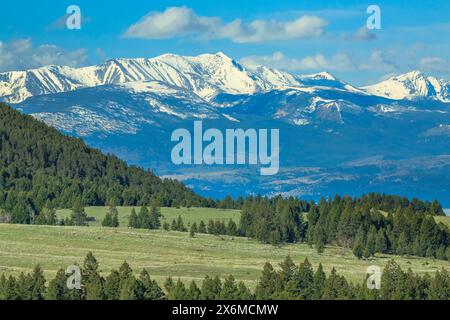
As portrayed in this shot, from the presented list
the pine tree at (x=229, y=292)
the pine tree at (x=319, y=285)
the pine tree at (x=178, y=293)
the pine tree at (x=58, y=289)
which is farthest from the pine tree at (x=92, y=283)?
the pine tree at (x=319, y=285)

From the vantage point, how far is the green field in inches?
5965

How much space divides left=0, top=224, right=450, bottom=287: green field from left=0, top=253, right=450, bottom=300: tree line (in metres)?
10.8

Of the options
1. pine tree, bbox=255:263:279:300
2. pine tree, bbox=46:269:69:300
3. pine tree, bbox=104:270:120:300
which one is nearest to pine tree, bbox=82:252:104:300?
pine tree, bbox=104:270:120:300

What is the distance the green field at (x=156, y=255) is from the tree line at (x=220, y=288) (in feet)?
35.5

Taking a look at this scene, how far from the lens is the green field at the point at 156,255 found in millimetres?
151500

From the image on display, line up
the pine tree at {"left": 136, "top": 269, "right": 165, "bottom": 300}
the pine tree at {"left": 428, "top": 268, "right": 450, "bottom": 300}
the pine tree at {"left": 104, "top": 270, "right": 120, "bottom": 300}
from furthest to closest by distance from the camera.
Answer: the pine tree at {"left": 428, "top": 268, "right": 450, "bottom": 300} < the pine tree at {"left": 104, "top": 270, "right": 120, "bottom": 300} < the pine tree at {"left": 136, "top": 269, "right": 165, "bottom": 300}

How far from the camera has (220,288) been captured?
12019 cm

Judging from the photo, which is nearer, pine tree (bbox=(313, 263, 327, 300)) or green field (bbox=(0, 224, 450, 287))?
pine tree (bbox=(313, 263, 327, 300))

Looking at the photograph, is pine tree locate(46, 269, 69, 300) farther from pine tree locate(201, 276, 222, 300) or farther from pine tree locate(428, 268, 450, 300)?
pine tree locate(428, 268, 450, 300)
